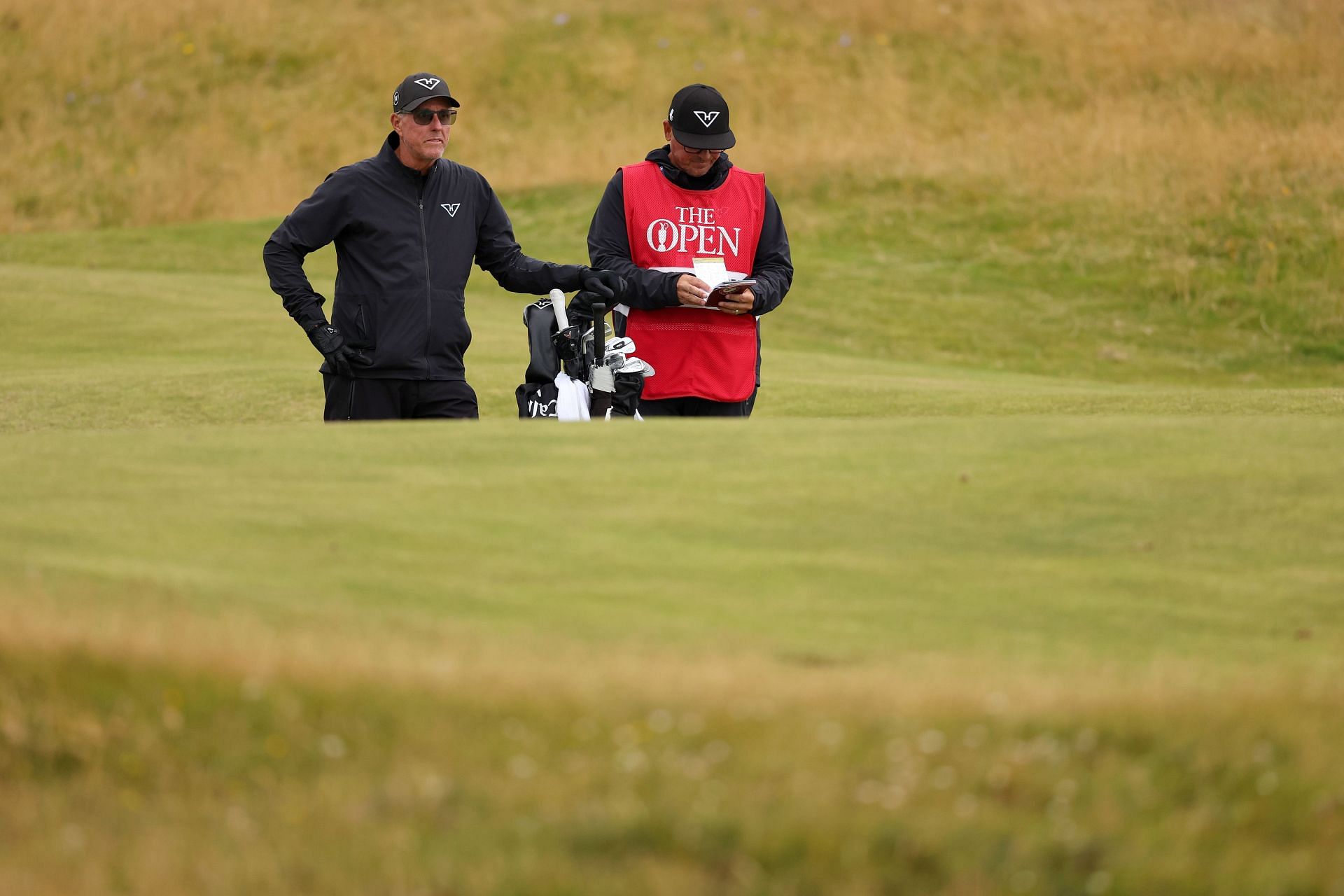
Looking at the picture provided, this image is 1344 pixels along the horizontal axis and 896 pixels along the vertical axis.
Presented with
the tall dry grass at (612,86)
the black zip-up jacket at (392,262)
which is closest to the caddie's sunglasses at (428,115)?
the black zip-up jacket at (392,262)

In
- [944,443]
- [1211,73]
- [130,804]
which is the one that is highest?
[1211,73]

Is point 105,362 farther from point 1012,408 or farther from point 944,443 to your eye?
point 944,443

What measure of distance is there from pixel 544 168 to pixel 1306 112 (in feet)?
45.3

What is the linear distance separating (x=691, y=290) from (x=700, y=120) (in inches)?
29.7

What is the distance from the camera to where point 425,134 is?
283 inches

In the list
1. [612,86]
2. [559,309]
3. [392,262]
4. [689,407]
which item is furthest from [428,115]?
[612,86]

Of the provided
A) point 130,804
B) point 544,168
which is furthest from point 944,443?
point 544,168

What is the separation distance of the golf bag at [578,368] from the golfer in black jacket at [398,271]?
0.13 m

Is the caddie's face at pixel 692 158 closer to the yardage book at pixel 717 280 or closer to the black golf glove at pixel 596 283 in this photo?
the yardage book at pixel 717 280

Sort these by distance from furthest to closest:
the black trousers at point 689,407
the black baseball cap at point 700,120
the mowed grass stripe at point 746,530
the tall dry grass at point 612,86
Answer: the tall dry grass at point 612,86
the black trousers at point 689,407
the black baseball cap at point 700,120
the mowed grass stripe at point 746,530

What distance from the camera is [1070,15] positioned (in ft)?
120

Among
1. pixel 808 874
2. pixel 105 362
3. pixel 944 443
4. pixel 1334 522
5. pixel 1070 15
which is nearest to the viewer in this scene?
pixel 808 874

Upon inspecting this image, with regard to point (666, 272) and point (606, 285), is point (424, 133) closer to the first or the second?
point (606, 285)

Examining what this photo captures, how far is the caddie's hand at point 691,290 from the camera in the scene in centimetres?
718
